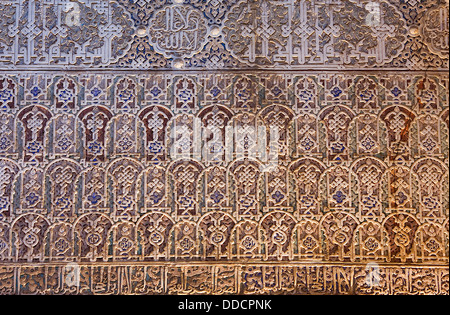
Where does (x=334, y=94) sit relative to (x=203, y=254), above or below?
above

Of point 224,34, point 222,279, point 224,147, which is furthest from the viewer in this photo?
point 224,34

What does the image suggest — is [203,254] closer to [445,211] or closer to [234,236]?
[234,236]

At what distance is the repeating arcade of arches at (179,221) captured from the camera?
2.89 m

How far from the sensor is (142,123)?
119 inches

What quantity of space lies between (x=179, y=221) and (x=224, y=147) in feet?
1.72

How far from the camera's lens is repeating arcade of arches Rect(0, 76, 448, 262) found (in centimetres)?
289

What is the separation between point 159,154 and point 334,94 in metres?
1.15

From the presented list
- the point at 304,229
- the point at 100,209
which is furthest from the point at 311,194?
the point at 100,209

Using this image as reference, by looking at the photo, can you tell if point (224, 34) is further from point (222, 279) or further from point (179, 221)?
point (222, 279)

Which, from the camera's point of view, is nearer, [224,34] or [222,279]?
[222,279]

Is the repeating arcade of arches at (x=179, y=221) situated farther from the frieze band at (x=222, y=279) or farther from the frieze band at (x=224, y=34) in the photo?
the frieze band at (x=224, y=34)

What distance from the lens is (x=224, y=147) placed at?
300 cm

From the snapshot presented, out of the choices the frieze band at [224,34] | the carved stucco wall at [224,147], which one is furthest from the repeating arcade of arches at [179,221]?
the frieze band at [224,34]

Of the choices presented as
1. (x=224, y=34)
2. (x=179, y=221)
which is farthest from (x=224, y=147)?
(x=224, y=34)
